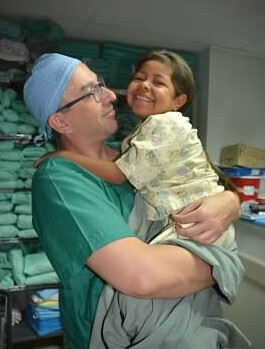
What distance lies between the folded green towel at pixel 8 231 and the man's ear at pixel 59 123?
1.31 m

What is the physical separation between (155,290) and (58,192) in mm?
285

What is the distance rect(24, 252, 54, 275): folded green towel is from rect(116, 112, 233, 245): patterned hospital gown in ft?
4.77

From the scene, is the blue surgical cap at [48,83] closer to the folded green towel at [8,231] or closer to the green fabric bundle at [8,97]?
the green fabric bundle at [8,97]

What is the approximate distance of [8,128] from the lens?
2025 mm

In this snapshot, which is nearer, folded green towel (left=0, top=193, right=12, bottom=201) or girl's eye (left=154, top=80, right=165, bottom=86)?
girl's eye (left=154, top=80, right=165, bottom=86)

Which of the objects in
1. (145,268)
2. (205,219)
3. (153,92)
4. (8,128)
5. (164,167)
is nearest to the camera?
(145,268)

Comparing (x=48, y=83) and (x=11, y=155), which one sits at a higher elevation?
(x=48, y=83)

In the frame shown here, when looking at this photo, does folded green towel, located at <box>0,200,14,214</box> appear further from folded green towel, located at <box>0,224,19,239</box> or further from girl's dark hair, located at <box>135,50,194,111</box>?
girl's dark hair, located at <box>135,50,194,111</box>

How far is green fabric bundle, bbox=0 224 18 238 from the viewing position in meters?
2.03

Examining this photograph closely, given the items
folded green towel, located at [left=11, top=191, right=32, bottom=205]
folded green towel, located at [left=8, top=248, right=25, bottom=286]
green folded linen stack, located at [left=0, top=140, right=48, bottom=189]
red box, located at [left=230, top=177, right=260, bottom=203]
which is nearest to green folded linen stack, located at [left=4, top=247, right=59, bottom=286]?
folded green towel, located at [left=8, top=248, right=25, bottom=286]

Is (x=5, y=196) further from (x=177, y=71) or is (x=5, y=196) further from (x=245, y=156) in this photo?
(x=245, y=156)

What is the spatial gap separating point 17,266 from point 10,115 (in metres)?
0.96

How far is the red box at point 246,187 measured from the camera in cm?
219

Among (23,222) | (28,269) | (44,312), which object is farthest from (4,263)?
(44,312)
